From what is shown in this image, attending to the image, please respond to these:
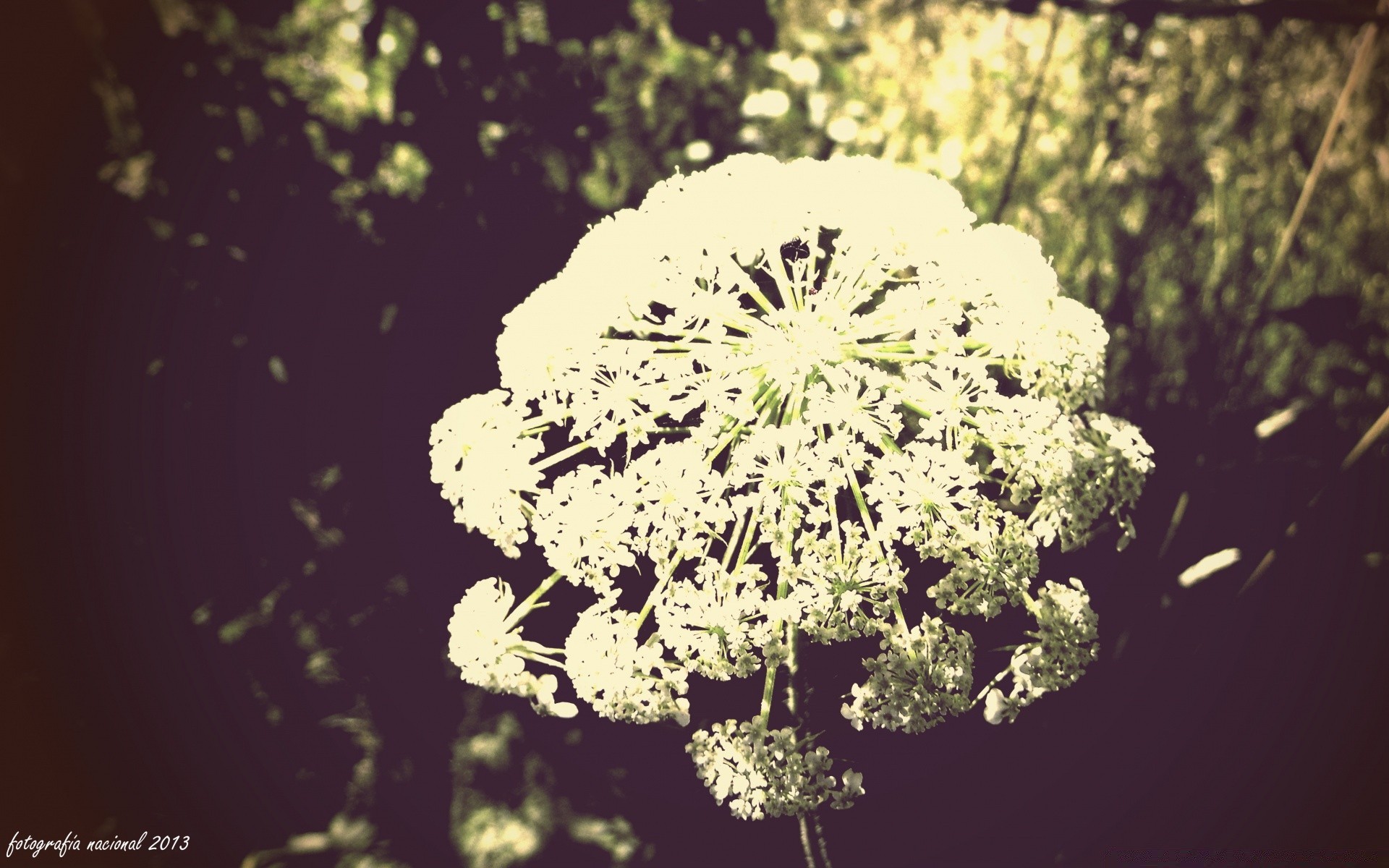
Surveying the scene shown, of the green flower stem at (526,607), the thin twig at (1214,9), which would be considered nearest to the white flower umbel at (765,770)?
the green flower stem at (526,607)

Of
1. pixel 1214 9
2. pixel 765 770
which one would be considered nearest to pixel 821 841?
pixel 765 770

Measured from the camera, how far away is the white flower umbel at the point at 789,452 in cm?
90

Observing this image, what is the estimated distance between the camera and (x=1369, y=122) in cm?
147

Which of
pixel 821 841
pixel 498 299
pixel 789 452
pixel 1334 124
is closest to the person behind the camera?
pixel 789 452

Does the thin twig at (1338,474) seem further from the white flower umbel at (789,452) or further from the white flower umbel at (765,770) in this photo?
the white flower umbel at (765,770)

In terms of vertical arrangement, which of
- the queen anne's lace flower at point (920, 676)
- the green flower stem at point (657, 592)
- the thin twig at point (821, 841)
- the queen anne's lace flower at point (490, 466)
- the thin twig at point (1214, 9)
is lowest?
the thin twig at point (821, 841)

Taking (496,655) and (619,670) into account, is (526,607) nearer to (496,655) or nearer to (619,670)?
(496,655)

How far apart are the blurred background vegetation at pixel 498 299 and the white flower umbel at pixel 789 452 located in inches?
20.8

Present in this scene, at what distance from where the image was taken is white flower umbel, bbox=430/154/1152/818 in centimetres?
90

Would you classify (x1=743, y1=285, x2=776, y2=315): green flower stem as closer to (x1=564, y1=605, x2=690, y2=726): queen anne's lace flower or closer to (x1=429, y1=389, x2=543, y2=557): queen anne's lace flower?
(x1=429, y1=389, x2=543, y2=557): queen anne's lace flower

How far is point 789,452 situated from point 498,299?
35.2 inches

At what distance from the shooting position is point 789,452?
0.89 metres

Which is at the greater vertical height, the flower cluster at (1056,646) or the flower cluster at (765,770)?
the flower cluster at (1056,646)

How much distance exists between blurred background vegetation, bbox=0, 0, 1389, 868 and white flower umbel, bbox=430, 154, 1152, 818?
0.53 metres
